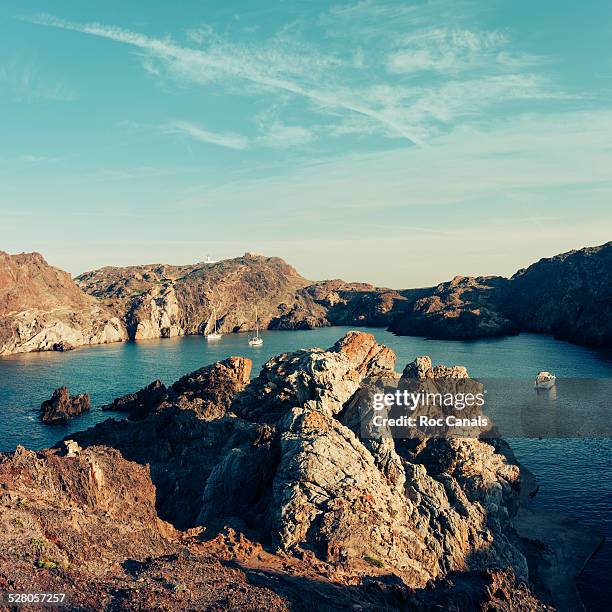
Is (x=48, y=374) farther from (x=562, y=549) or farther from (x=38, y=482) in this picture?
(x=562, y=549)

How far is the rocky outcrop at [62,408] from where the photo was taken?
282 ft

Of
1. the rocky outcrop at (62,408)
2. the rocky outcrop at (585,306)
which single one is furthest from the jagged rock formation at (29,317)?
the rocky outcrop at (585,306)

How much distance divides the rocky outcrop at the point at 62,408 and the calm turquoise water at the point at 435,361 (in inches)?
66.3

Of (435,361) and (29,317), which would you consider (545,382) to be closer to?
(435,361)

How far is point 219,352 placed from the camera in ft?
573

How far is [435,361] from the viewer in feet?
465

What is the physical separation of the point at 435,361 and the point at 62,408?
9405 cm

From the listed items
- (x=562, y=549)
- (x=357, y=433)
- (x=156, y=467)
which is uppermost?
(x=357, y=433)

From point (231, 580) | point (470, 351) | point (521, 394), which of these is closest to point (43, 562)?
point (231, 580)

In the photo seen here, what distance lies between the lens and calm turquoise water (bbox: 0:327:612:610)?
50688 millimetres

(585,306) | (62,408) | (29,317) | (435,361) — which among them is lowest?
(62,408)

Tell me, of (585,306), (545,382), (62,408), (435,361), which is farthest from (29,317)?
(585,306)

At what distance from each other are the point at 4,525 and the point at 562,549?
40142mm

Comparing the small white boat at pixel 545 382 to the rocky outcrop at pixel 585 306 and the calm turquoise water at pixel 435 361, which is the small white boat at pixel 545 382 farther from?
the rocky outcrop at pixel 585 306
